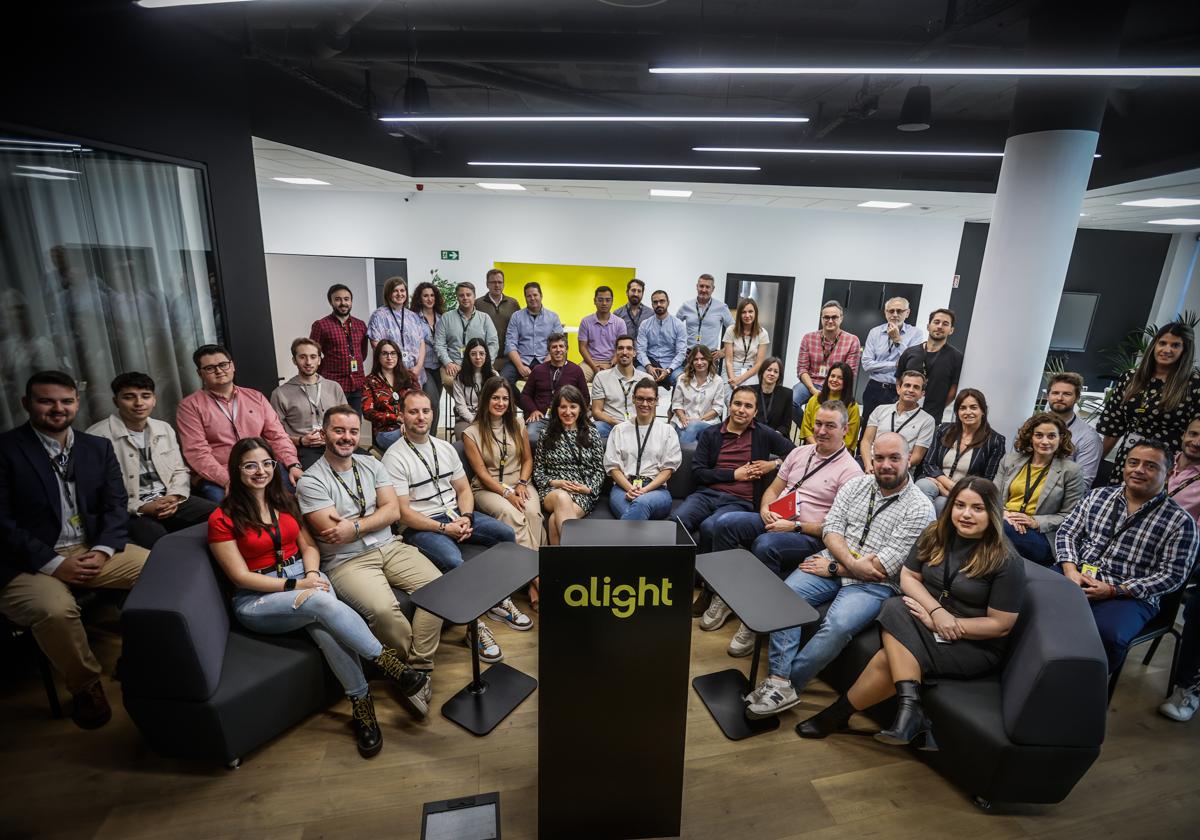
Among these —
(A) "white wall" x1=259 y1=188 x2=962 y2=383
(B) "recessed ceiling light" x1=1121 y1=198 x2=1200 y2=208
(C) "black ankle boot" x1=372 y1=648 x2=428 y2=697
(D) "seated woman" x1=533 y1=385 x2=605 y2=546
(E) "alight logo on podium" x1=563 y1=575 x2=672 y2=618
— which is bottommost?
(C) "black ankle boot" x1=372 y1=648 x2=428 y2=697

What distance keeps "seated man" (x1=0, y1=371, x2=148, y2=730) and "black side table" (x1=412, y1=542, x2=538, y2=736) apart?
1.63m

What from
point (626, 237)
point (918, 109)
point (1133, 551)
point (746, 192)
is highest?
point (918, 109)

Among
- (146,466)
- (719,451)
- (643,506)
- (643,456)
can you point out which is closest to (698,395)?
(719,451)

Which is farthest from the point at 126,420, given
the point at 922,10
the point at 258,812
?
the point at 922,10

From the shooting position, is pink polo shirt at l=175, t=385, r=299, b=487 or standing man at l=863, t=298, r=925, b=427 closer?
pink polo shirt at l=175, t=385, r=299, b=487

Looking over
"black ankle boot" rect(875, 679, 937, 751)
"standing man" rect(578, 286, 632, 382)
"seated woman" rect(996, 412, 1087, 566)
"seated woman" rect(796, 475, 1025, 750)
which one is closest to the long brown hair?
"seated woman" rect(796, 475, 1025, 750)

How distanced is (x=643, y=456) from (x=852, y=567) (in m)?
1.71

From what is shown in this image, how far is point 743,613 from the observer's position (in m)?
2.40

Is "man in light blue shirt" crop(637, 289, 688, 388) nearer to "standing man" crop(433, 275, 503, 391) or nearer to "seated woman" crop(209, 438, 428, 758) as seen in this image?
"standing man" crop(433, 275, 503, 391)

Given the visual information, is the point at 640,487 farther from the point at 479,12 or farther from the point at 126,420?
the point at 479,12

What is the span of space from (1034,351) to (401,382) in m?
5.45

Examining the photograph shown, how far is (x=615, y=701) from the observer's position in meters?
1.97

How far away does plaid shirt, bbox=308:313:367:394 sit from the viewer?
530cm

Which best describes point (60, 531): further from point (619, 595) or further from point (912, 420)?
point (912, 420)
